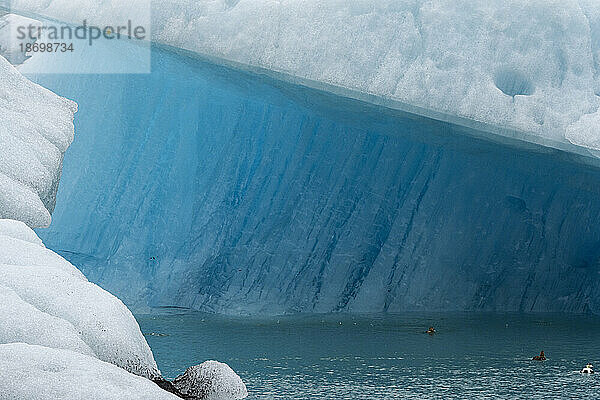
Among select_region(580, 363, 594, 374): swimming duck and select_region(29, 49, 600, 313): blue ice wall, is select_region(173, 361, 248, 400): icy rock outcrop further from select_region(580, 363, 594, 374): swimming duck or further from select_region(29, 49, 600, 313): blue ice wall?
select_region(29, 49, 600, 313): blue ice wall

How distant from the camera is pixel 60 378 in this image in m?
2.72

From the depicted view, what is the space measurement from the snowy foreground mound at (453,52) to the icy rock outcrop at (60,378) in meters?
6.07

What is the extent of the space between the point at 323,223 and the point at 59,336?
9533 millimetres

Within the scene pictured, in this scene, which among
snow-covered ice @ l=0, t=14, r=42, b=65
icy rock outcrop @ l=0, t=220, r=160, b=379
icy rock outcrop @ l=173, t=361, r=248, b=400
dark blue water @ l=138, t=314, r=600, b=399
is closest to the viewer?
icy rock outcrop @ l=0, t=220, r=160, b=379

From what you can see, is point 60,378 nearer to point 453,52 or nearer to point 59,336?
point 59,336

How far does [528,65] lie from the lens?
845 centimetres

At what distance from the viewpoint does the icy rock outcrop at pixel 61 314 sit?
3064 millimetres

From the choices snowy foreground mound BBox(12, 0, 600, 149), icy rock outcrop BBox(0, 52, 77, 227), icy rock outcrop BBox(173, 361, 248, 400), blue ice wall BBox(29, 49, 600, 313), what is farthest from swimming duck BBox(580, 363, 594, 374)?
icy rock outcrop BBox(0, 52, 77, 227)

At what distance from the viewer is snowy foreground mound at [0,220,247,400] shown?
2701 millimetres

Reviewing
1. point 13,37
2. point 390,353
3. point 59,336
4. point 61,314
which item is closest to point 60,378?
point 59,336

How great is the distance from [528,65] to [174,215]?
677 centimetres

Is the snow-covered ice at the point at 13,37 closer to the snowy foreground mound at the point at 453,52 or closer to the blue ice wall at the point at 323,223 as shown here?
the blue ice wall at the point at 323,223

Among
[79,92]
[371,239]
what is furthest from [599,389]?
[79,92]

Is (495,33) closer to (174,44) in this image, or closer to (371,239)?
(174,44)
